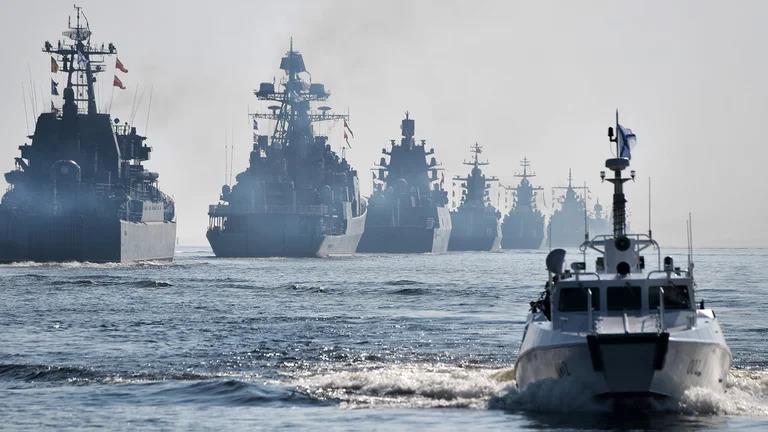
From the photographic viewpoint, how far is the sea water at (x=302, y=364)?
28844mm

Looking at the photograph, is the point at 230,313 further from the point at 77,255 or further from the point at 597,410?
the point at 77,255

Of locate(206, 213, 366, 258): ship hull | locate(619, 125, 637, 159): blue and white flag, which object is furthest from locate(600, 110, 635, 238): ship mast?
locate(206, 213, 366, 258): ship hull

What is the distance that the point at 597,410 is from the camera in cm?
2778

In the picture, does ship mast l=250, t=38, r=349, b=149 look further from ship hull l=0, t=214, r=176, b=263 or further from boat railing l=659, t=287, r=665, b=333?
boat railing l=659, t=287, r=665, b=333

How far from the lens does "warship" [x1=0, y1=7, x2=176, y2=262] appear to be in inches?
5007

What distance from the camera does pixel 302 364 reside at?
135 ft

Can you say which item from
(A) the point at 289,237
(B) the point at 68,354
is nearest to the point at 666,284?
(B) the point at 68,354

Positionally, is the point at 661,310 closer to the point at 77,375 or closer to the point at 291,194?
the point at 77,375

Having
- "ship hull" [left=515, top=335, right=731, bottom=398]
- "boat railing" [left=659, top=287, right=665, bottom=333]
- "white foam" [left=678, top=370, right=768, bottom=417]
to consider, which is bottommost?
"white foam" [left=678, top=370, right=768, bottom=417]

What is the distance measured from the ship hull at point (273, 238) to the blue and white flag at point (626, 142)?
134 m

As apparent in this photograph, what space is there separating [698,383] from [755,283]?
71552 mm

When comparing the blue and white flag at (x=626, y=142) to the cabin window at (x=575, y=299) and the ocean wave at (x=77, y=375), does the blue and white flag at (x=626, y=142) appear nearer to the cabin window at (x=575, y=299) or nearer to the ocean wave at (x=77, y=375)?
the cabin window at (x=575, y=299)

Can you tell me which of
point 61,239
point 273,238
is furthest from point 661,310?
point 273,238

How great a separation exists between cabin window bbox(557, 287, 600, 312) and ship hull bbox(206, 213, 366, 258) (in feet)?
458
